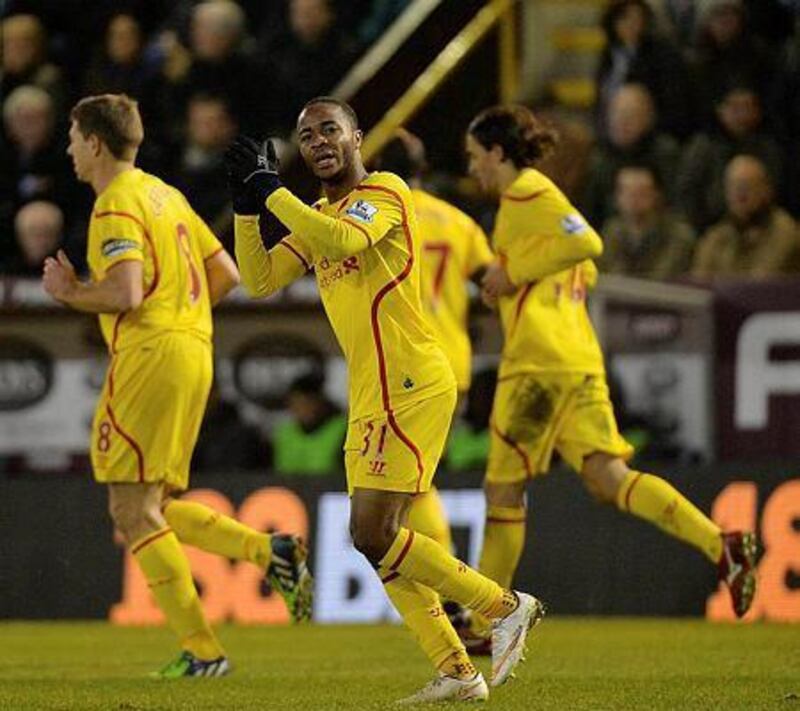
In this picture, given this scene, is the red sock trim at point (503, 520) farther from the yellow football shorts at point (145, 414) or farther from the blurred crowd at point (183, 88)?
the blurred crowd at point (183, 88)

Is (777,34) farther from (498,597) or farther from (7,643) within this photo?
(498,597)

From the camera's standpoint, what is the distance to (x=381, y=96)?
15977 mm

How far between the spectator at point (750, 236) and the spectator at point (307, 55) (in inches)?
137

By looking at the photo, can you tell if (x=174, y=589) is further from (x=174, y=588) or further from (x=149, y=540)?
(x=149, y=540)

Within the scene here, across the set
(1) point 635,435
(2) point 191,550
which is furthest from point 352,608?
Result: (1) point 635,435

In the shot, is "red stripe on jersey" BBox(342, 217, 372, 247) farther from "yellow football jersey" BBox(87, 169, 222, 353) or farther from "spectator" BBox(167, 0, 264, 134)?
"spectator" BBox(167, 0, 264, 134)

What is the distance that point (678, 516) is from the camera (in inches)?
413

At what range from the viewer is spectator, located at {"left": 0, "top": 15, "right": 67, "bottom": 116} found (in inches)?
678

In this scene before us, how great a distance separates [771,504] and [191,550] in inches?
132

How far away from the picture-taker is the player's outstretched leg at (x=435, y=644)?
7844mm

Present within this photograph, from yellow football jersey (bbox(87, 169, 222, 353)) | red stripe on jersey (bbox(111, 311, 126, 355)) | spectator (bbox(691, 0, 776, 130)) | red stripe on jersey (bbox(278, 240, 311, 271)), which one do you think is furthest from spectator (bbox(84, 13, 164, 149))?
red stripe on jersey (bbox(278, 240, 311, 271))

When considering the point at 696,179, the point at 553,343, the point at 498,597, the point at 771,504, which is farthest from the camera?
the point at 696,179

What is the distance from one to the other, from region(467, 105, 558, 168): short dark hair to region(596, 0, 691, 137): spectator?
199 inches

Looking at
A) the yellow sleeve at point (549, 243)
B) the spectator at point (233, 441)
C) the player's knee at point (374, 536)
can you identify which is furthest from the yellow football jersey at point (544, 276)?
the spectator at point (233, 441)
